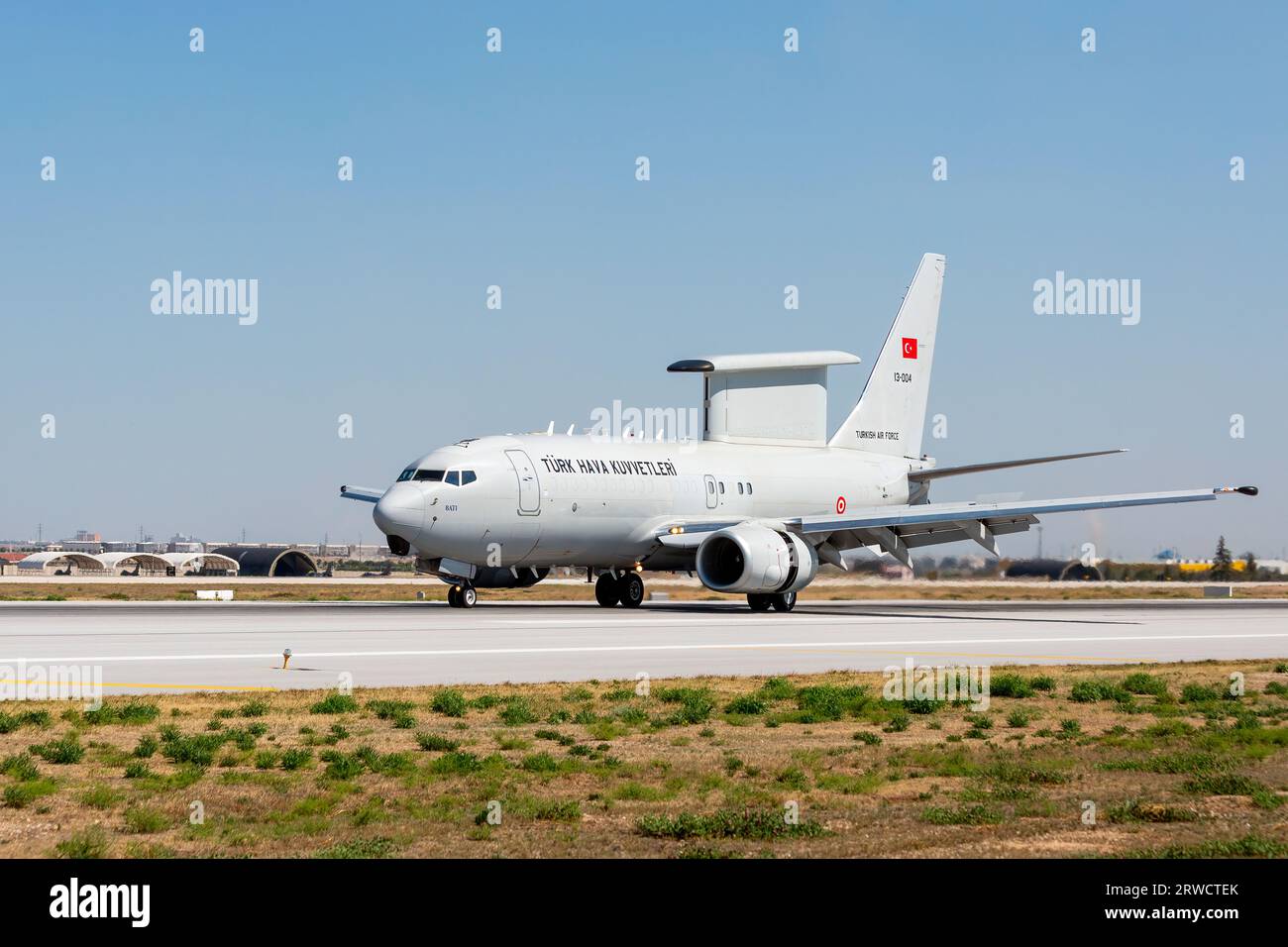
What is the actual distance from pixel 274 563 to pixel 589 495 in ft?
255

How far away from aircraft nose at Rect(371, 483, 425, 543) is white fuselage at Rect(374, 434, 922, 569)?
3 centimetres

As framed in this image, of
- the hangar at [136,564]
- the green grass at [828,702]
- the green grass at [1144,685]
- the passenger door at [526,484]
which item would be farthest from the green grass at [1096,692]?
the hangar at [136,564]

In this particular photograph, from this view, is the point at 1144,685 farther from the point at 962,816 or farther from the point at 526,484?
the point at 526,484

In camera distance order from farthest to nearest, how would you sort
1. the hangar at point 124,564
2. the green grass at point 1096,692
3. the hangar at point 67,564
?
the hangar at point 67,564, the hangar at point 124,564, the green grass at point 1096,692

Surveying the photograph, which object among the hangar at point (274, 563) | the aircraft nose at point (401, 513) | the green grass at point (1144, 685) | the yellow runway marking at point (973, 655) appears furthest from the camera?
the hangar at point (274, 563)

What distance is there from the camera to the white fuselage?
4144cm

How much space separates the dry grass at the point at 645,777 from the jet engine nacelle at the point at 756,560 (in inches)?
921

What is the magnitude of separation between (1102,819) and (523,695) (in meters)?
9.85

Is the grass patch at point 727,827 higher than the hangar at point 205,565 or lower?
higher

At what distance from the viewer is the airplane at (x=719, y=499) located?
138 ft

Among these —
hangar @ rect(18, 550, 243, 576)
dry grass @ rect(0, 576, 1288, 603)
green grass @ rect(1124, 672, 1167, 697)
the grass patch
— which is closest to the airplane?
dry grass @ rect(0, 576, 1288, 603)

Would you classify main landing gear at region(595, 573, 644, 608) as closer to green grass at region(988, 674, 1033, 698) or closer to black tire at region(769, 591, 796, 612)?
black tire at region(769, 591, 796, 612)

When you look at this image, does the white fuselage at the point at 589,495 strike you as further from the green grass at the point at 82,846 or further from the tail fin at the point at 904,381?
the green grass at the point at 82,846
